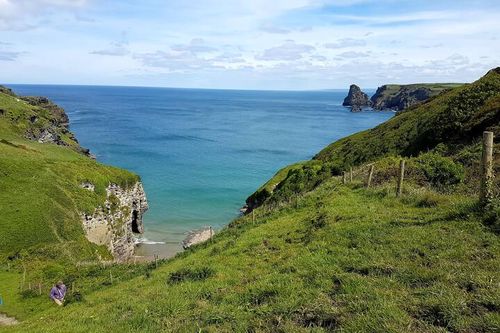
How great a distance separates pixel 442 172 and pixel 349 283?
627 inches

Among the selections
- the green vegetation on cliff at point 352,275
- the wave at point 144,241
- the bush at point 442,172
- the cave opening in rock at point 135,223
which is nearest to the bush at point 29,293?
the green vegetation on cliff at point 352,275

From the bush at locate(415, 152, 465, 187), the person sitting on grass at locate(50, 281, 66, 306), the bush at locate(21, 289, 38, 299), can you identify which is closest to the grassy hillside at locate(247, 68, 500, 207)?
the bush at locate(415, 152, 465, 187)

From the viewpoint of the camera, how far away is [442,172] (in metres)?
26.2

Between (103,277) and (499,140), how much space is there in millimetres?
33346

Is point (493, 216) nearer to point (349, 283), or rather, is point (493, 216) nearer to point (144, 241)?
point (349, 283)

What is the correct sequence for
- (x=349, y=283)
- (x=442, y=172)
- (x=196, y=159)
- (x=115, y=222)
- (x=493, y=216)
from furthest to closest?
(x=196, y=159)
(x=115, y=222)
(x=442, y=172)
(x=493, y=216)
(x=349, y=283)

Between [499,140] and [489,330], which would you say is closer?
[489,330]

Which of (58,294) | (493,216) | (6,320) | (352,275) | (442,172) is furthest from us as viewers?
(6,320)

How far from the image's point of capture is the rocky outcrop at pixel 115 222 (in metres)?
52.9

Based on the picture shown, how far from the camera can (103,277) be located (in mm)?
35312

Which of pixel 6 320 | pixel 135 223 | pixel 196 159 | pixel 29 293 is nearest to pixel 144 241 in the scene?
pixel 135 223

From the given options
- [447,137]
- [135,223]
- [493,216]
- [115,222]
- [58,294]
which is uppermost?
[447,137]

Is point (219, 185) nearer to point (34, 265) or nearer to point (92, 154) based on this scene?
point (92, 154)

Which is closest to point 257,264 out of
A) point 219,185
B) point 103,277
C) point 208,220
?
point 103,277
